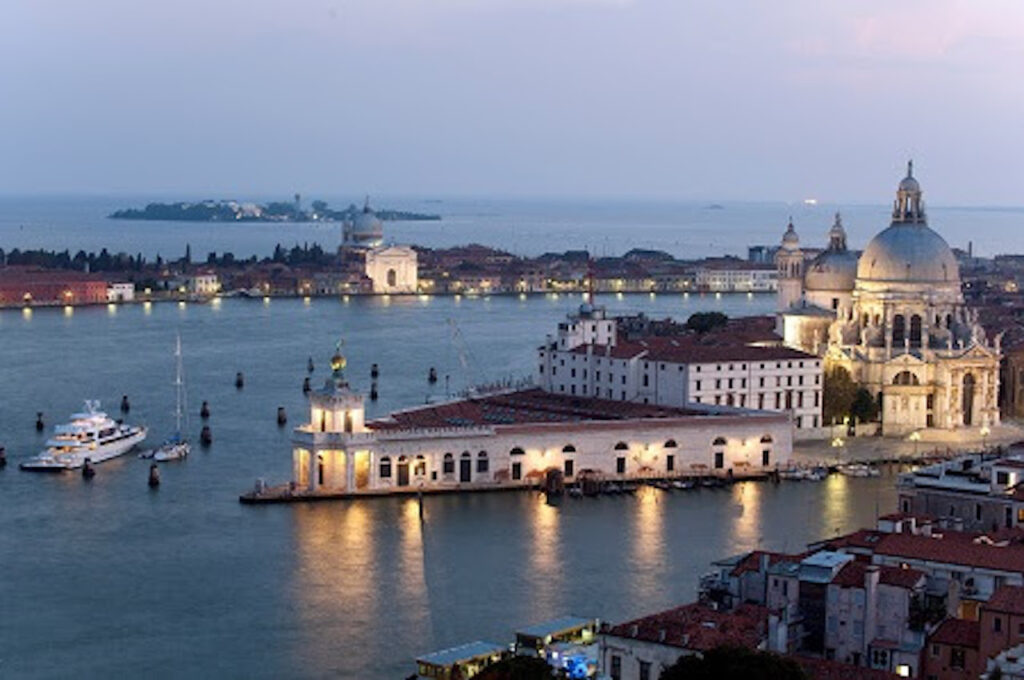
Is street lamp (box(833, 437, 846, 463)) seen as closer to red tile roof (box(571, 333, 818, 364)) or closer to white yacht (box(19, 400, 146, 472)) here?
red tile roof (box(571, 333, 818, 364))

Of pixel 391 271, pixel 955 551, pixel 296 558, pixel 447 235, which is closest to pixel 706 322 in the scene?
pixel 296 558

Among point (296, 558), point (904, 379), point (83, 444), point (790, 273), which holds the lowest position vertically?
point (296, 558)

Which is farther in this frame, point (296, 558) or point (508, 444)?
point (508, 444)

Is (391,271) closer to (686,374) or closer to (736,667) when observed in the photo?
(686,374)

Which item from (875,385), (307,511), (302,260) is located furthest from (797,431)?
(302,260)

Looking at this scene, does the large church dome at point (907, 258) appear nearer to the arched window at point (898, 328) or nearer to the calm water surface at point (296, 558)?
the arched window at point (898, 328)

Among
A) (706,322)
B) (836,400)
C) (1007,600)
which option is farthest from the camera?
(706,322)
